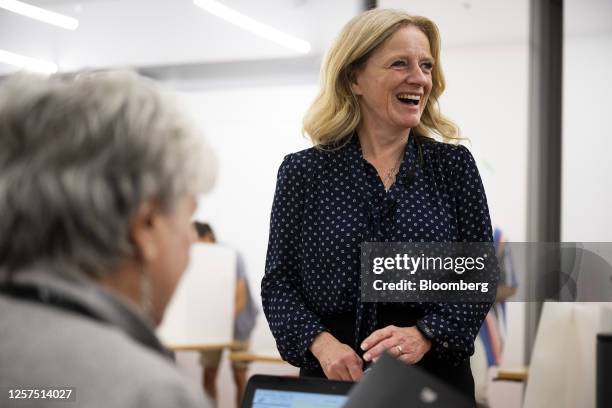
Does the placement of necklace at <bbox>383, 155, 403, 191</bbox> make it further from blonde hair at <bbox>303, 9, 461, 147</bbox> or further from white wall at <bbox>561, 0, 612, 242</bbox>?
white wall at <bbox>561, 0, 612, 242</bbox>

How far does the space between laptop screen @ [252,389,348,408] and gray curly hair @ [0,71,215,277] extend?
0.53 meters

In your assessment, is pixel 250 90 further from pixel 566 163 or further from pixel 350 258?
pixel 350 258

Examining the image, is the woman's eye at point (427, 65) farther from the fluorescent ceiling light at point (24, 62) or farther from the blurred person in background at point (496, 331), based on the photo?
the fluorescent ceiling light at point (24, 62)

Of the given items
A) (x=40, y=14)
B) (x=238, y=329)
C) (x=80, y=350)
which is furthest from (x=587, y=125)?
(x=80, y=350)

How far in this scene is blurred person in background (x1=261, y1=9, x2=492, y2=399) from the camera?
71.8 inches

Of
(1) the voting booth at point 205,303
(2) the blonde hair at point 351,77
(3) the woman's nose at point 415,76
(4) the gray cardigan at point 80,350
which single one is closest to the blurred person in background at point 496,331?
(1) the voting booth at point 205,303

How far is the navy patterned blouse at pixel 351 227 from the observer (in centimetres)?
184

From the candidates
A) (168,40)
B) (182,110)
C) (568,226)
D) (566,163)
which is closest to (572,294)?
(568,226)

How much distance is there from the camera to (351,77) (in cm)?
205

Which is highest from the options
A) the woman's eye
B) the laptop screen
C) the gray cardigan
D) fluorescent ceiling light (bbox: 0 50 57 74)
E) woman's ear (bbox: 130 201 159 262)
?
fluorescent ceiling light (bbox: 0 50 57 74)

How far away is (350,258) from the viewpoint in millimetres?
1865

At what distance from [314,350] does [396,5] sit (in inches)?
114

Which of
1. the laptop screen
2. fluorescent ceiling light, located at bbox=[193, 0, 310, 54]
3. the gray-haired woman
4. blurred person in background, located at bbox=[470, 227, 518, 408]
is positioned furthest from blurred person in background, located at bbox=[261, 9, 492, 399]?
fluorescent ceiling light, located at bbox=[193, 0, 310, 54]

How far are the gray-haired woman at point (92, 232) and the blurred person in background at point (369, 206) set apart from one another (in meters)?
0.97
